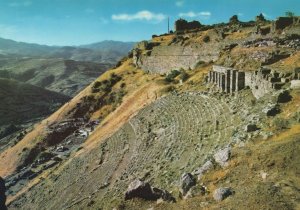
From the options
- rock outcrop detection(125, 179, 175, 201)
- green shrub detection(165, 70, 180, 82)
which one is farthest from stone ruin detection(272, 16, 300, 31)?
rock outcrop detection(125, 179, 175, 201)

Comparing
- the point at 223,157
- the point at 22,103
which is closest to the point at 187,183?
the point at 223,157

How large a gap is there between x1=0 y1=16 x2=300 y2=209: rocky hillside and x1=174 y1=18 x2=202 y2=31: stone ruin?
2031cm

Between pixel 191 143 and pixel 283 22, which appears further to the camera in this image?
pixel 283 22

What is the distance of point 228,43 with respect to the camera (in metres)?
55.8

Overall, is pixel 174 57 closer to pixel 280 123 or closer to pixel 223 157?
pixel 280 123

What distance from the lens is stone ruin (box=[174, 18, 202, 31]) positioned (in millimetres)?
100706

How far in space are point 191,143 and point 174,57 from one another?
4254 centimetres

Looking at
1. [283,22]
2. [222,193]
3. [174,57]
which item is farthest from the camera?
[174,57]

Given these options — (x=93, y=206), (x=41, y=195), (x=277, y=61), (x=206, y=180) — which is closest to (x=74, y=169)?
(x=41, y=195)

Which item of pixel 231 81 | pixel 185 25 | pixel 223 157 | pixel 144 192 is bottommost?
pixel 144 192

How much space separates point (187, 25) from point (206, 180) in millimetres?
85985

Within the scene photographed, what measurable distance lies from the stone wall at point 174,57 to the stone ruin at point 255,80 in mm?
18136

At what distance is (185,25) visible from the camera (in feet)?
334

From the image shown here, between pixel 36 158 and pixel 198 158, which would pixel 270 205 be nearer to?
pixel 198 158
